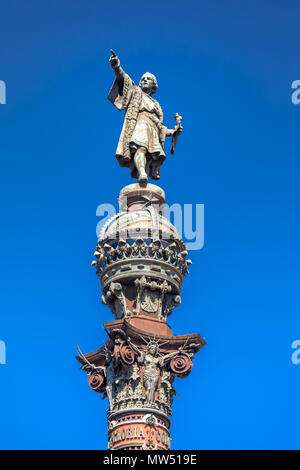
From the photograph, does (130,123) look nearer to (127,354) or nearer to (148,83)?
(148,83)

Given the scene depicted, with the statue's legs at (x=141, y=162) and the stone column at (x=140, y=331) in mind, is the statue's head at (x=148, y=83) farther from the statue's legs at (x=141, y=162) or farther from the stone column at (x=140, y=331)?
the stone column at (x=140, y=331)

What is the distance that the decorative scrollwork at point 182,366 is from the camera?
32.8m

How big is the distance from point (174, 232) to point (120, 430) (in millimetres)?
6831

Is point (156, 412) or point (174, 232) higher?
point (174, 232)

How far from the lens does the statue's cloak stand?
124ft

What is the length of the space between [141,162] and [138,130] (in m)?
1.26

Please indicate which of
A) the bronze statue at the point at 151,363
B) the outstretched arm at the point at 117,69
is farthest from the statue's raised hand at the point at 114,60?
the bronze statue at the point at 151,363

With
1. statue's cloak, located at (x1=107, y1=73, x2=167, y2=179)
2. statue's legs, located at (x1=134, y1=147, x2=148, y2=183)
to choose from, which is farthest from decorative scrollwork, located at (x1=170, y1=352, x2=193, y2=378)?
statue's cloak, located at (x1=107, y1=73, x2=167, y2=179)

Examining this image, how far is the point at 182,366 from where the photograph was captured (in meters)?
32.8

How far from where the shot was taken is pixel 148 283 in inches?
1335

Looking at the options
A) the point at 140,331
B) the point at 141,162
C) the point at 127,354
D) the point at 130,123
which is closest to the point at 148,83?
the point at 130,123
